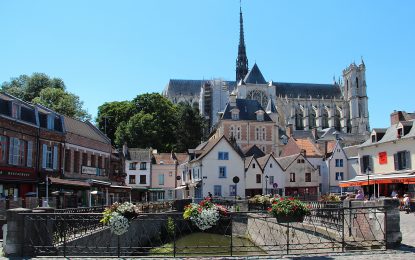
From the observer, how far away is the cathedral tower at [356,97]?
133875 mm

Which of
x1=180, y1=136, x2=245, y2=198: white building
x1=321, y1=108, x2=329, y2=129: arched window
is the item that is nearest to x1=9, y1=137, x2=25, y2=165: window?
x1=180, y1=136, x2=245, y2=198: white building

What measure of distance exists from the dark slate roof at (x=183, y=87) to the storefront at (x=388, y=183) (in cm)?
9877

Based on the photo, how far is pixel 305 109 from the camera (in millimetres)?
134875

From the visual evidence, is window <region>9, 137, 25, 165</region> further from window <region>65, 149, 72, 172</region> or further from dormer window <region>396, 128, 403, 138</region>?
dormer window <region>396, 128, 403, 138</region>

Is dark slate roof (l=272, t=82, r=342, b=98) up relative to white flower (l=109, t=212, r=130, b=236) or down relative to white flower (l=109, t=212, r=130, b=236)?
up

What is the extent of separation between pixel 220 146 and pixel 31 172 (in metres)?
24.6

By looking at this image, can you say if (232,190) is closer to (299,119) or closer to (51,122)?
(51,122)

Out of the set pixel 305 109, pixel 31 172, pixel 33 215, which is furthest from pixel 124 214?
pixel 305 109

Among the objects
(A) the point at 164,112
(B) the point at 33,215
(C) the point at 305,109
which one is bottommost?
(B) the point at 33,215

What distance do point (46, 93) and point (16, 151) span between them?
41241 millimetres

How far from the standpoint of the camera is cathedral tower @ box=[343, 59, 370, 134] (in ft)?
439

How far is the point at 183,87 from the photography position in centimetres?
14200

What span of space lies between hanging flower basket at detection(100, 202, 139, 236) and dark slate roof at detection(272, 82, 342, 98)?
13076 cm

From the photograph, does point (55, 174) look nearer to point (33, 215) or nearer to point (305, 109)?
point (33, 215)
